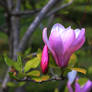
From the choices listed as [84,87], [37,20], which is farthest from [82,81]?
[37,20]

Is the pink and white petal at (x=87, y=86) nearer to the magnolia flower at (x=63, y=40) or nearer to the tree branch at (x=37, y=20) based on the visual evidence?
the magnolia flower at (x=63, y=40)

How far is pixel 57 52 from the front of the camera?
0.81 meters

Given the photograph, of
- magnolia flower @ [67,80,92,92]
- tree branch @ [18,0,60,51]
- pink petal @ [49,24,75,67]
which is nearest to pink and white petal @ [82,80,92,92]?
magnolia flower @ [67,80,92,92]

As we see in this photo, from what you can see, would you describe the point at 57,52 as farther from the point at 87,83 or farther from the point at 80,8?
the point at 80,8

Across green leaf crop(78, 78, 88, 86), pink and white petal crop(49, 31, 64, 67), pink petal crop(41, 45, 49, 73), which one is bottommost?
green leaf crop(78, 78, 88, 86)

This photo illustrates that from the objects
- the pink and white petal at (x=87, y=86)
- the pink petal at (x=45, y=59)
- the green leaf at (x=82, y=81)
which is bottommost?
the pink and white petal at (x=87, y=86)

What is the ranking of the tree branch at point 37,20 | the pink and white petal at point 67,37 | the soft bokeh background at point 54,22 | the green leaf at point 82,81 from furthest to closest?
the tree branch at point 37,20 < the soft bokeh background at point 54,22 < the green leaf at point 82,81 < the pink and white petal at point 67,37

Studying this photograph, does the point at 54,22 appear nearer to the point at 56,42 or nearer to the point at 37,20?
the point at 37,20

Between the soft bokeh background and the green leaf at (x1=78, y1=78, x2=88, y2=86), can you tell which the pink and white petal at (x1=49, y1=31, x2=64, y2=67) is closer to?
the soft bokeh background

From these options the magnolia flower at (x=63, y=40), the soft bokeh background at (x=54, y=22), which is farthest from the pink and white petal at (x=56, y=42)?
the soft bokeh background at (x=54, y=22)

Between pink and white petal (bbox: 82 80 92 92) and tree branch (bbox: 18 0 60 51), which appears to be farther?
tree branch (bbox: 18 0 60 51)

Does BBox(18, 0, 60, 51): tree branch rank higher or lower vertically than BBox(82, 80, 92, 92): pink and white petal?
higher

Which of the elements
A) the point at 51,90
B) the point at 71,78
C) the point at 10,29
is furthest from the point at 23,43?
the point at 51,90

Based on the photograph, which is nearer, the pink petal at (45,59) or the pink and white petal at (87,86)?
the pink petal at (45,59)
